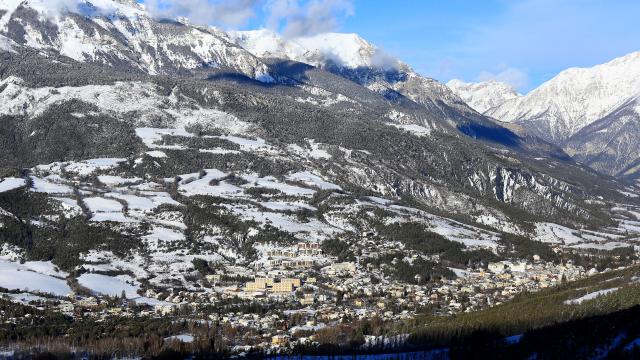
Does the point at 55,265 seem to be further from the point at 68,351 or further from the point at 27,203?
the point at 68,351

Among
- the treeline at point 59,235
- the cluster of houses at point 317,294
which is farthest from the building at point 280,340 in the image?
the treeline at point 59,235

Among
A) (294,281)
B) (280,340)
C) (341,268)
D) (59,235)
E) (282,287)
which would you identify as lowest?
(280,340)

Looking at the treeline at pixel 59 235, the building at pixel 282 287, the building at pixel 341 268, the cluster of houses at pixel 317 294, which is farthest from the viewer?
the treeline at pixel 59 235

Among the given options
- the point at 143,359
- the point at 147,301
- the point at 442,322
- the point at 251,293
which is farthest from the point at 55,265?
the point at 442,322

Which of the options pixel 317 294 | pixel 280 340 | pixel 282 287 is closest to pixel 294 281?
pixel 282 287

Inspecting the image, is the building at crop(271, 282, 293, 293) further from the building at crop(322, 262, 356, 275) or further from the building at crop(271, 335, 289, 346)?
the building at crop(271, 335, 289, 346)

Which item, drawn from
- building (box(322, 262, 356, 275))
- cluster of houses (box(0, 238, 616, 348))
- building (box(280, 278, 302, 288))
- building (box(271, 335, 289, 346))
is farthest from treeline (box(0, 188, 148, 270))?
building (box(271, 335, 289, 346))

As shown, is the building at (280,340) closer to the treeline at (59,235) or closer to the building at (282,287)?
the building at (282,287)

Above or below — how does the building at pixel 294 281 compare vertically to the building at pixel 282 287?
above

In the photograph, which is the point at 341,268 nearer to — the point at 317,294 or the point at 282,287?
the point at 282,287

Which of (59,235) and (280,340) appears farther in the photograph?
(59,235)

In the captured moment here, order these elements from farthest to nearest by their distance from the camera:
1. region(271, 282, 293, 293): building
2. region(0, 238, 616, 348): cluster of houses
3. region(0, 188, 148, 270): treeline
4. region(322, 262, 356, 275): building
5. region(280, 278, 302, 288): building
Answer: region(0, 188, 148, 270): treeline
region(322, 262, 356, 275): building
region(280, 278, 302, 288): building
region(271, 282, 293, 293): building
region(0, 238, 616, 348): cluster of houses
